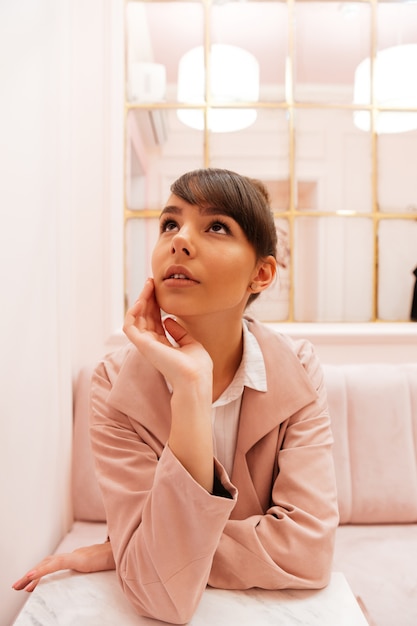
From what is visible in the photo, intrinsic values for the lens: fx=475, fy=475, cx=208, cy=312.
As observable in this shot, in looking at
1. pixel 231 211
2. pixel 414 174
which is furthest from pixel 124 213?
pixel 414 174

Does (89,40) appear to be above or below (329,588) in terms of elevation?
above

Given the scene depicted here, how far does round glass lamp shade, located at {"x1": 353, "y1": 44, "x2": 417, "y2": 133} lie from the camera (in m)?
1.83

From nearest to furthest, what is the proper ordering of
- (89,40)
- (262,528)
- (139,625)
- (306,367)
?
(139,625) < (262,528) < (306,367) < (89,40)

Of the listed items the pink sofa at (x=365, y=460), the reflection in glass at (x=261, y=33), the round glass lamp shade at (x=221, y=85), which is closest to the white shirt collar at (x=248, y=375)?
the pink sofa at (x=365, y=460)

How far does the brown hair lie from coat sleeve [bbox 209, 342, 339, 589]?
15.1 inches

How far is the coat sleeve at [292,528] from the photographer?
0.79 meters

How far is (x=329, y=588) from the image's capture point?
80 centimetres

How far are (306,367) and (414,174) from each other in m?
1.19

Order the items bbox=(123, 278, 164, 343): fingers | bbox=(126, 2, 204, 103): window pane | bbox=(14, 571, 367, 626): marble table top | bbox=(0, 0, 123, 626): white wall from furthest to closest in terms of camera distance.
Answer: bbox=(126, 2, 204, 103): window pane, bbox=(0, 0, 123, 626): white wall, bbox=(123, 278, 164, 343): fingers, bbox=(14, 571, 367, 626): marble table top

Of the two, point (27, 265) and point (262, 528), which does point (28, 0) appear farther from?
point (262, 528)

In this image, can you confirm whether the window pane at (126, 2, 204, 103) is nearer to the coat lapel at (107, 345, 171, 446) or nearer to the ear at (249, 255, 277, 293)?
the ear at (249, 255, 277, 293)

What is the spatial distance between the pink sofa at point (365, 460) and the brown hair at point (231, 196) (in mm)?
788

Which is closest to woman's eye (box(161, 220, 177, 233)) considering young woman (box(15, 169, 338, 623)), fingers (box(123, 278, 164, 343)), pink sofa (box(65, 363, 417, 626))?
young woman (box(15, 169, 338, 623))

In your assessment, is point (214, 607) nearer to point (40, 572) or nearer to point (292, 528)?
point (292, 528)
